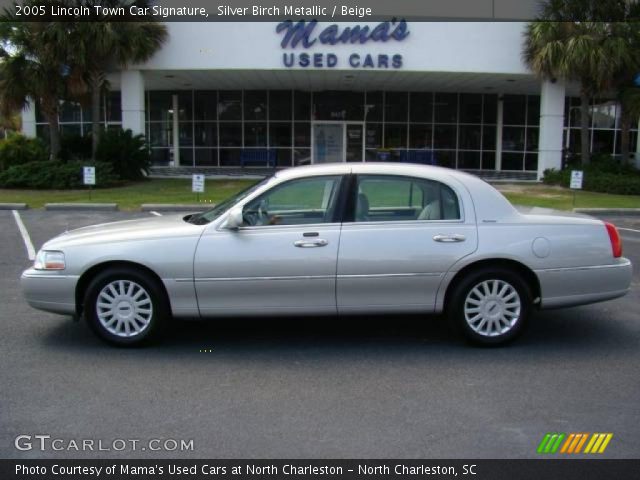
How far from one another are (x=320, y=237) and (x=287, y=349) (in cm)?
103

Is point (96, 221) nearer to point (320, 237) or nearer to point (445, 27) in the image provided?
point (320, 237)

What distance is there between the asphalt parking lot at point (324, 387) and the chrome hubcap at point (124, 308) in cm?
20

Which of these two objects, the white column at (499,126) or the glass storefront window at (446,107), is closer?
the glass storefront window at (446,107)

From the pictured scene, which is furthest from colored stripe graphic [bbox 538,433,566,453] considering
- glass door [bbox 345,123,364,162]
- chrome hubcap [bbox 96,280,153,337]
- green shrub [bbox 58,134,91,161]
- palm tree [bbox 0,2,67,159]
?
glass door [bbox 345,123,364,162]

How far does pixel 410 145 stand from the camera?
1118 inches

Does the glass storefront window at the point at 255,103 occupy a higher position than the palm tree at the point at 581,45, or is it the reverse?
the palm tree at the point at 581,45

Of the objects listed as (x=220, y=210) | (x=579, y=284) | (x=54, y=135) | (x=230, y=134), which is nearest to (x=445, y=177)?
(x=579, y=284)

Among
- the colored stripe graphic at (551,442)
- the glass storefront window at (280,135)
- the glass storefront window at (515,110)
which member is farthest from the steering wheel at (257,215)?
the glass storefront window at (515,110)

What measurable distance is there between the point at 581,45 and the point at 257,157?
45.5 feet

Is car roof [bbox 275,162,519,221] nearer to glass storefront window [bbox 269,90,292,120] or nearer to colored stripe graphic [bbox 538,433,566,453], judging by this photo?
colored stripe graphic [bbox 538,433,566,453]

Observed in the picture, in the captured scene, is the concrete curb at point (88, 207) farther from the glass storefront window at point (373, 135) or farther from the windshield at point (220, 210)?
the glass storefront window at point (373, 135)

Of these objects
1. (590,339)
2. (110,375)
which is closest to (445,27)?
(590,339)

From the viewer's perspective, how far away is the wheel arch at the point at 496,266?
5418 mm

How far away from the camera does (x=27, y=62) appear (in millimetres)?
20250
